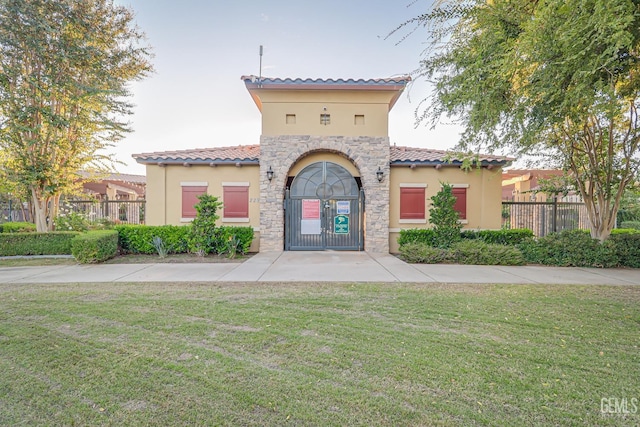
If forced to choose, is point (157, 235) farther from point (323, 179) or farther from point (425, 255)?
point (425, 255)

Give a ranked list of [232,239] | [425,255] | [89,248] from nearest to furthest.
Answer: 1. [89,248]
2. [425,255]
3. [232,239]

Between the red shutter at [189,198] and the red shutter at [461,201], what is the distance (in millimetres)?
10612

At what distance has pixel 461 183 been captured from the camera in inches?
495

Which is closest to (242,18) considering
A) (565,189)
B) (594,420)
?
(594,420)

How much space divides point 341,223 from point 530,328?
8605 millimetres

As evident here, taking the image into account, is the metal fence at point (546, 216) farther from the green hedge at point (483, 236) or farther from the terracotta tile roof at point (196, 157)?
the terracotta tile roof at point (196, 157)

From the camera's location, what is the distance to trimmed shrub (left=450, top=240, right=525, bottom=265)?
9477mm

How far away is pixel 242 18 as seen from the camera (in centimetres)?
1115

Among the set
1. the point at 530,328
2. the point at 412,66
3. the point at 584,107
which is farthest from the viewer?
the point at 412,66

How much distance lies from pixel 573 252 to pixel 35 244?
60.1 feet

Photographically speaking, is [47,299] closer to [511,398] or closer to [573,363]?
[511,398]

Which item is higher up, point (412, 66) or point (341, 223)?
point (412, 66)

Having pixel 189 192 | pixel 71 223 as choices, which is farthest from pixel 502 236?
pixel 71 223

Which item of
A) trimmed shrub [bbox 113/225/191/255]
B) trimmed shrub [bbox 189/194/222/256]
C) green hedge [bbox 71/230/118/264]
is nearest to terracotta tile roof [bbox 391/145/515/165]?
trimmed shrub [bbox 189/194/222/256]
